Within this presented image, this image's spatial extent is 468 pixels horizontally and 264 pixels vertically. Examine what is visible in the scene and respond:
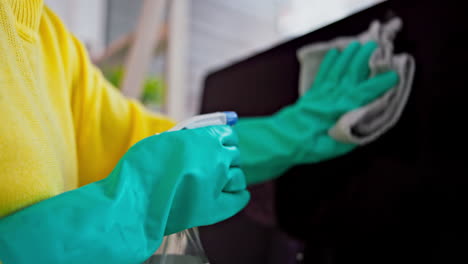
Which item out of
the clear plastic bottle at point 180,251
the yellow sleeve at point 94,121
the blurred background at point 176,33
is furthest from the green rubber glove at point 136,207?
the blurred background at point 176,33

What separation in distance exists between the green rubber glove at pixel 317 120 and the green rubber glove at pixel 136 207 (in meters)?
0.16

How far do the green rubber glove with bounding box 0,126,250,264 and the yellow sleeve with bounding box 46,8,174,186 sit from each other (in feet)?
0.41

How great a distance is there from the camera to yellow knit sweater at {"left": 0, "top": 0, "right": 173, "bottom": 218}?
178 millimetres

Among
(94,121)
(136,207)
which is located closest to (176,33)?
(94,121)

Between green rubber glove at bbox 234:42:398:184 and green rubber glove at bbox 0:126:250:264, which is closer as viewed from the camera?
green rubber glove at bbox 0:126:250:264

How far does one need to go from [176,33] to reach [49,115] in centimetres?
79

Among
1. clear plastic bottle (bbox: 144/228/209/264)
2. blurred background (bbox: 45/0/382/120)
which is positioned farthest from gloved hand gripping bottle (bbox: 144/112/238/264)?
blurred background (bbox: 45/0/382/120)

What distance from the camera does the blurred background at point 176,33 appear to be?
810 mm

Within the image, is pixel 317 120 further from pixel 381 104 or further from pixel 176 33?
pixel 176 33

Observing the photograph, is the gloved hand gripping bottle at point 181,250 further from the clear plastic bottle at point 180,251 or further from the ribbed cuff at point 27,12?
the ribbed cuff at point 27,12

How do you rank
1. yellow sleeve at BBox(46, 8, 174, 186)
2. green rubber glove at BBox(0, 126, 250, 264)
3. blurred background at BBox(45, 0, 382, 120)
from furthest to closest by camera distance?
Result: 1. blurred background at BBox(45, 0, 382, 120)
2. yellow sleeve at BBox(46, 8, 174, 186)
3. green rubber glove at BBox(0, 126, 250, 264)

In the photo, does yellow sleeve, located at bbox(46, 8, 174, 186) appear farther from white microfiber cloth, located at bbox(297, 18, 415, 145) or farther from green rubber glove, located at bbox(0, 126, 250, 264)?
white microfiber cloth, located at bbox(297, 18, 415, 145)

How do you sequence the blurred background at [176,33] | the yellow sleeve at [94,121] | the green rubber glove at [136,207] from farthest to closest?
the blurred background at [176,33] < the yellow sleeve at [94,121] < the green rubber glove at [136,207]

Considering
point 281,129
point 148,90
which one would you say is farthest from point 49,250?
point 148,90
